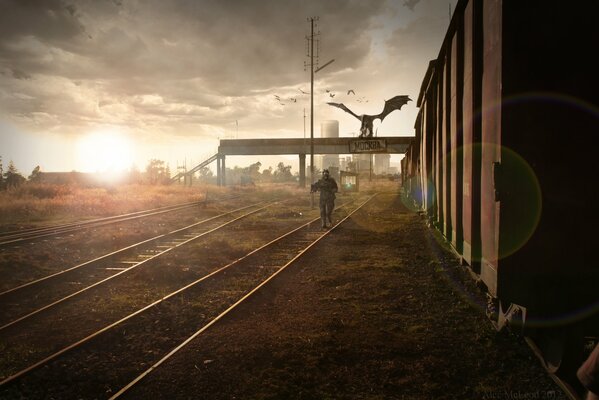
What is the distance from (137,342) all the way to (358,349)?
9.14 feet

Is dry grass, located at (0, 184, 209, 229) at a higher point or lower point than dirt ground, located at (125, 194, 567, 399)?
higher

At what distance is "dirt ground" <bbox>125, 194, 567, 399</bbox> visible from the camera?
12.0ft

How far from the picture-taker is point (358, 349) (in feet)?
14.9

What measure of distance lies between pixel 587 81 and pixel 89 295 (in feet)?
25.0

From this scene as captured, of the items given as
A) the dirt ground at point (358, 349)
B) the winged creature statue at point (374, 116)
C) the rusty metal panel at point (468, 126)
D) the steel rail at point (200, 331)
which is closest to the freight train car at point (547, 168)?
the rusty metal panel at point (468, 126)

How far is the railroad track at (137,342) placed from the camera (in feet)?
12.8

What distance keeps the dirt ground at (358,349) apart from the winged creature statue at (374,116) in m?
24.8

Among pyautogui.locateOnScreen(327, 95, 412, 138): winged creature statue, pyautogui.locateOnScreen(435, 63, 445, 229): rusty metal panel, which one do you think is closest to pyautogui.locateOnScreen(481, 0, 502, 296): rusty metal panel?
pyautogui.locateOnScreen(435, 63, 445, 229): rusty metal panel

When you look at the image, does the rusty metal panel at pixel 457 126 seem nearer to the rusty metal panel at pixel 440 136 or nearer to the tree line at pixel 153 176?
the rusty metal panel at pixel 440 136

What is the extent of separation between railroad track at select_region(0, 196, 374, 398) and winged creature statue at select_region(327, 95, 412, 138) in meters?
25.0

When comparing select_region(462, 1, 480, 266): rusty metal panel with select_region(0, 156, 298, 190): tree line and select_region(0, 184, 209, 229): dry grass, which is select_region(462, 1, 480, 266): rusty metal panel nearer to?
select_region(0, 184, 209, 229): dry grass

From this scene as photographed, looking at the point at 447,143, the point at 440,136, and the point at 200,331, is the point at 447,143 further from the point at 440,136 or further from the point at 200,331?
the point at 200,331

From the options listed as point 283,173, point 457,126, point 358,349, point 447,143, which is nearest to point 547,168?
point 457,126

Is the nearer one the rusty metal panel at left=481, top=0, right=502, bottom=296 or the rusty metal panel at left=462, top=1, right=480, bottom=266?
the rusty metal panel at left=481, top=0, right=502, bottom=296
